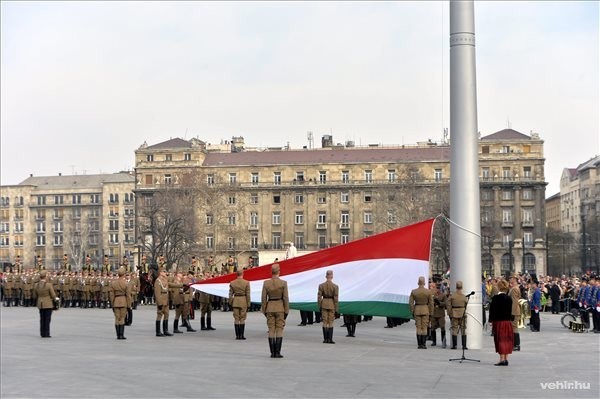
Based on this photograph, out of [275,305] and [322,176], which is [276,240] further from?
[275,305]

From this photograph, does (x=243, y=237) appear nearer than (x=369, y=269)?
No

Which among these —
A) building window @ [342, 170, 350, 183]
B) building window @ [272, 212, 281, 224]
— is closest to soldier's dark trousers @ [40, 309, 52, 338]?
building window @ [342, 170, 350, 183]

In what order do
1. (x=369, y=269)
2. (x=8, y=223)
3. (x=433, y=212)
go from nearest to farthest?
(x=369, y=269), (x=433, y=212), (x=8, y=223)

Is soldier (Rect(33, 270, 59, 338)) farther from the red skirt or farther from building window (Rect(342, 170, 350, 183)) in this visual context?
building window (Rect(342, 170, 350, 183))

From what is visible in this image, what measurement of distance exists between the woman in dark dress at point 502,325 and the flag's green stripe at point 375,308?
3.85m

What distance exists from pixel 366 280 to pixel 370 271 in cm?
25

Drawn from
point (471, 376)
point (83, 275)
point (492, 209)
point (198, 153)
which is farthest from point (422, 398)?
point (198, 153)

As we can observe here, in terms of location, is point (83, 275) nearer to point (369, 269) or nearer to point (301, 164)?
point (369, 269)

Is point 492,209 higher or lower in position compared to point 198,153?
lower

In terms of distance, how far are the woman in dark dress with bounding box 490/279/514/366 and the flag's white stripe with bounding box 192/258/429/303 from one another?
3.77 meters

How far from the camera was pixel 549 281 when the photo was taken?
46375 mm

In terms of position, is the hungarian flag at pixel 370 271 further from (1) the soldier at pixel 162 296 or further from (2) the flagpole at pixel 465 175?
(1) the soldier at pixel 162 296

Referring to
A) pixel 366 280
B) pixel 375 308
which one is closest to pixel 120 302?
pixel 366 280

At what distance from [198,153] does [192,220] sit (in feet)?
120
